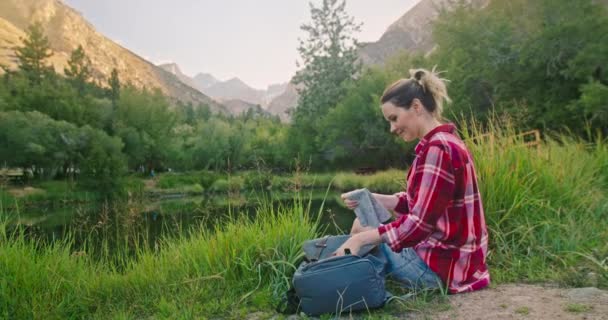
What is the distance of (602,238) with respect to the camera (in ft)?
11.3

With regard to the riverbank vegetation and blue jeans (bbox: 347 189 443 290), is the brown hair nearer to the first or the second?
blue jeans (bbox: 347 189 443 290)

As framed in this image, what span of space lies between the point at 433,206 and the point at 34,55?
215 ft

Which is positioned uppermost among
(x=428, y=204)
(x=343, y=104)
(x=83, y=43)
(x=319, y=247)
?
(x=83, y=43)

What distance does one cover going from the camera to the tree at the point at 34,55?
52500 millimetres

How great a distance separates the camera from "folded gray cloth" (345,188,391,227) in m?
2.54

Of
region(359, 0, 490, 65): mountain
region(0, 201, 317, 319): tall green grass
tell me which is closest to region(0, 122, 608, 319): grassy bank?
region(0, 201, 317, 319): tall green grass

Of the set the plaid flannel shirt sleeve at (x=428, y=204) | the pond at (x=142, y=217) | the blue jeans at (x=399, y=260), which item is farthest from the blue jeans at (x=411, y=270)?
the pond at (x=142, y=217)

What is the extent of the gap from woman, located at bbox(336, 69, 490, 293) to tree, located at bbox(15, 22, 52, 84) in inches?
2338

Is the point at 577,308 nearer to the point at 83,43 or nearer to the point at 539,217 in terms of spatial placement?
the point at 539,217

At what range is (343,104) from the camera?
37062 millimetres

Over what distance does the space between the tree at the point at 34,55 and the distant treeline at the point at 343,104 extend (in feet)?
0.61

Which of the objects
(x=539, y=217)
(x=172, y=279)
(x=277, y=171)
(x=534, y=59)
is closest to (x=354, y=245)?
(x=172, y=279)

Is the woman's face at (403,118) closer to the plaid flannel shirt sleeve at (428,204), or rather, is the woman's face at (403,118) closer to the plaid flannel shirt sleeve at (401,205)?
the plaid flannel shirt sleeve at (428,204)

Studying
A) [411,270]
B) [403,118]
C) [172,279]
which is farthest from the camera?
[172,279]
